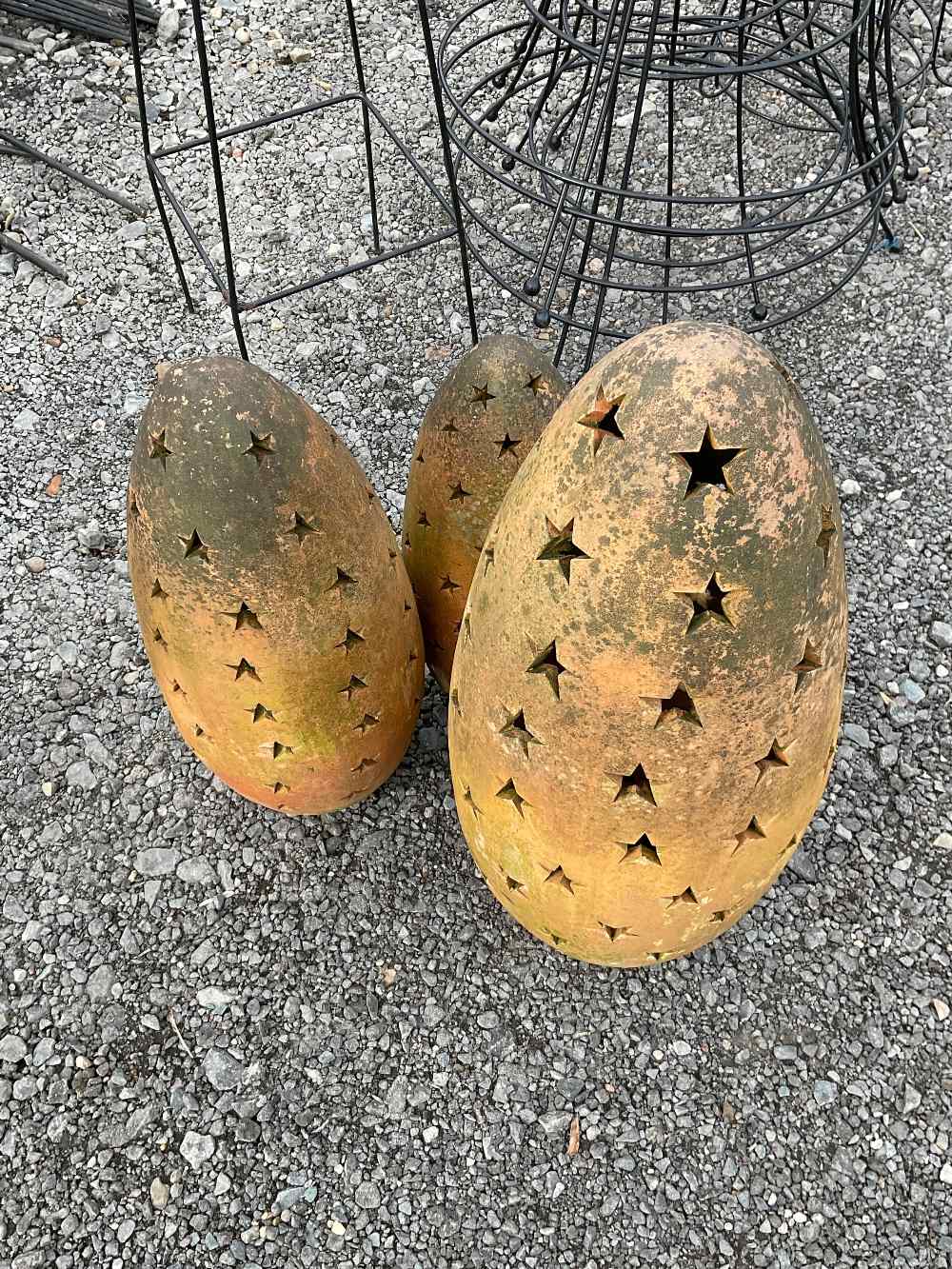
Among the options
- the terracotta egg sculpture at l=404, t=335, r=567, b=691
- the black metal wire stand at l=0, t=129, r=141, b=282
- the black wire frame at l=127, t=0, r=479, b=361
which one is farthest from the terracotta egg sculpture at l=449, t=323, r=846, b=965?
the black metal wire stand at l=0, t=129, r=141, b=282

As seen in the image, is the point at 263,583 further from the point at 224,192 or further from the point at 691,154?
the point at 691,154

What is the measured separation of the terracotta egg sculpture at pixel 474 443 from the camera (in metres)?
1.55

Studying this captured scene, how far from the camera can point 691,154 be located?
325 cm

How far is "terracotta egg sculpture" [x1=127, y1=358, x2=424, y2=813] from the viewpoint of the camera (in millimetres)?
1304

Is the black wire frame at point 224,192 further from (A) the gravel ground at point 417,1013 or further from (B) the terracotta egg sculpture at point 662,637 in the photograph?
(B) the terracotta egg sculpture at point 662,637

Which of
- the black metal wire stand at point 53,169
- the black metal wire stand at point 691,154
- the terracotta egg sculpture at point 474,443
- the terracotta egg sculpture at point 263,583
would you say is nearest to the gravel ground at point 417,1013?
the terracotta egg sculpture at point 263,583

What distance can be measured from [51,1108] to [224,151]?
2752mm

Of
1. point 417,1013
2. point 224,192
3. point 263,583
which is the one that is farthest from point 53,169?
point 417,1013

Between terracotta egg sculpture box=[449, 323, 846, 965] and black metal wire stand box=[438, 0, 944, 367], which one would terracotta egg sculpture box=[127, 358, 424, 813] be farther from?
black metal wire stand box=[438, 0, 944, 367]

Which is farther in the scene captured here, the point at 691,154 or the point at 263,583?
the point at 691,154

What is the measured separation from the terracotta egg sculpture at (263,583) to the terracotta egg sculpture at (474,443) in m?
0.13

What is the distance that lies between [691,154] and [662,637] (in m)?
2.62

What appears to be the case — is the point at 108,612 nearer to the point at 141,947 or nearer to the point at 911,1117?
the point at 141,947

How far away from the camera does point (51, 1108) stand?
66.3 inches
